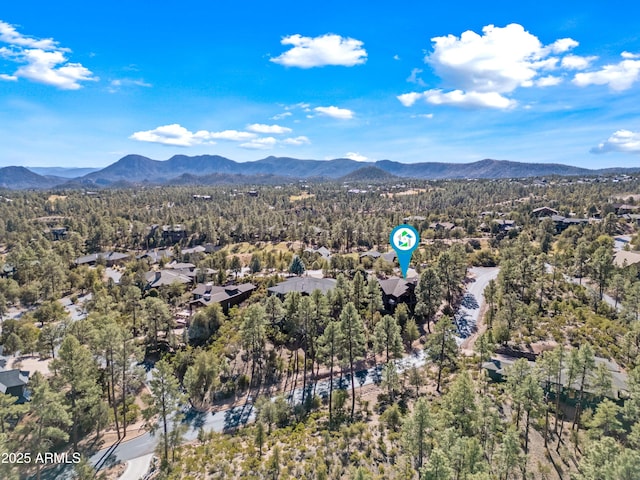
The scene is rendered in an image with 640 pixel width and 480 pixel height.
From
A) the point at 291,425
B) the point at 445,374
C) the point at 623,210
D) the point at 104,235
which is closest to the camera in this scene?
the point at 291,425

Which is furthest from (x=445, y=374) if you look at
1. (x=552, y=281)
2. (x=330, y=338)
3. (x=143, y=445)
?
(x=552, y=281)

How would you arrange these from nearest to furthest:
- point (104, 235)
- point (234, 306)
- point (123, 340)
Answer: point (123, 340) → point (234, 306) → point (104, 235)

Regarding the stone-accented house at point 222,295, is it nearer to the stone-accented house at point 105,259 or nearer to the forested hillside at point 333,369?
the forested hillside at point 333,369

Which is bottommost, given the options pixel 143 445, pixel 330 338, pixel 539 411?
pixel 143 445

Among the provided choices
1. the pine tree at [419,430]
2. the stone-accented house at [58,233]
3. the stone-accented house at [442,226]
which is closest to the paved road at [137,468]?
the pine tree at [419,430]

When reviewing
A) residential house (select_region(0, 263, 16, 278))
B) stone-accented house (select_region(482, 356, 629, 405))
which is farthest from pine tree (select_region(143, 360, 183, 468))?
residential house (select_region(0, 263, 16, 278))

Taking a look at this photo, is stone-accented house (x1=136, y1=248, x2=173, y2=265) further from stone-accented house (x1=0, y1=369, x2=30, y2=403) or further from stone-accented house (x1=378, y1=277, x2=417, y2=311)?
stone-accented house (x1=378, y1=277, x2=417, y2=311)

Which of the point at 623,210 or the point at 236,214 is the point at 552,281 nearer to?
the point at 623,210
